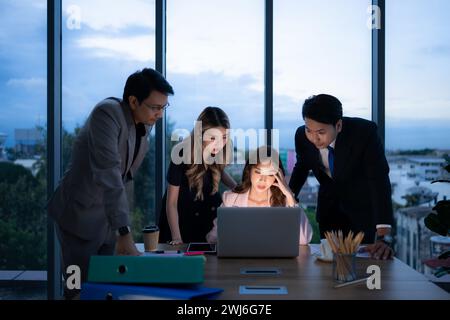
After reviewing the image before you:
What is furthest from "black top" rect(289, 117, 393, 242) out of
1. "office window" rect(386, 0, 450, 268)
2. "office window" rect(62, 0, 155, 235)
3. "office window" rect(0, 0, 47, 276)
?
"office window" rect(0, 0, 47, 276)

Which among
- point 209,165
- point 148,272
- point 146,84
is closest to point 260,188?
point 209,165

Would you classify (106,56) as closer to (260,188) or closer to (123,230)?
(260,188)

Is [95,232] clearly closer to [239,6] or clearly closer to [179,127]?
[179,127]

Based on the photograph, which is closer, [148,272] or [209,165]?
[148,272]

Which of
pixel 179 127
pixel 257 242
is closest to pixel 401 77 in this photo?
pixel 179 127

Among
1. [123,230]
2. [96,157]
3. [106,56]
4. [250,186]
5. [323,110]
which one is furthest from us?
[106,56]

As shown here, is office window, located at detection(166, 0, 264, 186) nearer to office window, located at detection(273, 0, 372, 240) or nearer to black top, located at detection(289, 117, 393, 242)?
office window, located at detection(273, 0, 372, 240)

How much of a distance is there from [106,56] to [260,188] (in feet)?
5.65

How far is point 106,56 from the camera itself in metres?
3.82

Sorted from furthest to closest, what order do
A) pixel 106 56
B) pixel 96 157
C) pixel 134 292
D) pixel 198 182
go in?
1. pixel 106 56
2. pixel 198 182
3. pixel 96 157
4. pixel 134 292

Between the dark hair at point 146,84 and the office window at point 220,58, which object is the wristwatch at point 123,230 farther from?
the office window at point 220,58

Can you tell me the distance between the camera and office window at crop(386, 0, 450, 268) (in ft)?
12.1

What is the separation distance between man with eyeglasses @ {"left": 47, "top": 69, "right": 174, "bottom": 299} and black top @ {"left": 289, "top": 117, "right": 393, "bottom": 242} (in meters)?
1.02

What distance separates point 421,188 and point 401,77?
825 millimetres
